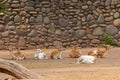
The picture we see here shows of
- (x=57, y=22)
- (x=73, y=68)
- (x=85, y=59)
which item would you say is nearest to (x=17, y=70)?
(x=73, y=68)

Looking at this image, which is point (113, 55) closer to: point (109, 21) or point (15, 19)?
point (109, 21)

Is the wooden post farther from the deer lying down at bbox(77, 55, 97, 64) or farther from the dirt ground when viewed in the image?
the deer lying down at bbox(77, 55, 97, 64)

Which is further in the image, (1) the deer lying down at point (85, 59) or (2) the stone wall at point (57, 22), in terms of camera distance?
(2) the stone wall at point (57, 22)

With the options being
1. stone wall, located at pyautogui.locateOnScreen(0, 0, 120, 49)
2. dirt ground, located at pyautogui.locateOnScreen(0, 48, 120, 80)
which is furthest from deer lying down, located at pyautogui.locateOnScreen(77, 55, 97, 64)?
stone wall, located at pyautogui.locateOnScreen(0, 0, 120, 49)

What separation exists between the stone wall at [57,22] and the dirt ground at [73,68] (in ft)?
11.0

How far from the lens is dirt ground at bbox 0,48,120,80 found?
12847 mm

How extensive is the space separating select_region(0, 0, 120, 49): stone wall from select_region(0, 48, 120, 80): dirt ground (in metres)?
3.35

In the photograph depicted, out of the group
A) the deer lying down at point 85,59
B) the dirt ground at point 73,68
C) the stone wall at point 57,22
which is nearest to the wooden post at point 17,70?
the dirt ground at point 73,68

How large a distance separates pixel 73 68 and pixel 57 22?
8.13 m

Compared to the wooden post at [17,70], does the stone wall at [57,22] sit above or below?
below

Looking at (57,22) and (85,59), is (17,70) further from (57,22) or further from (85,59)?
(57,22)

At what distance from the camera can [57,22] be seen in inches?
900

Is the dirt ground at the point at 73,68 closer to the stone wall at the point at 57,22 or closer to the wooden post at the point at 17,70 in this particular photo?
the wooden post at the point at 17,70

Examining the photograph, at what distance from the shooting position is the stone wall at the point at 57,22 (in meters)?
22.4
